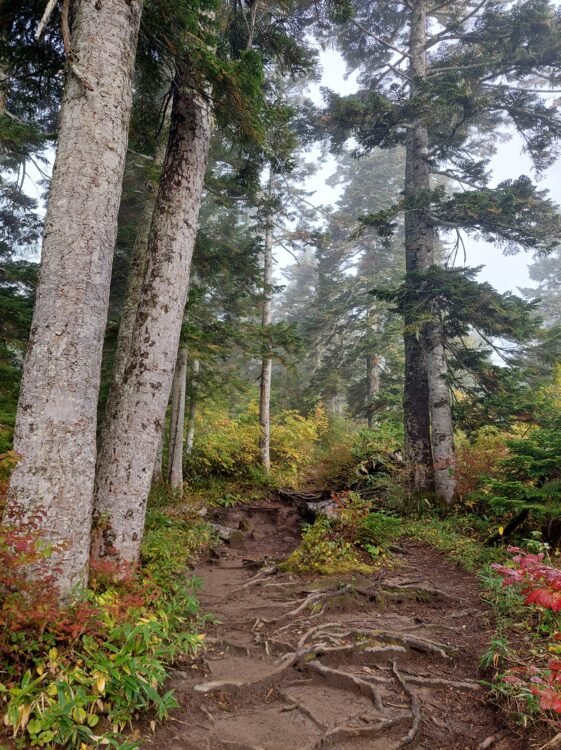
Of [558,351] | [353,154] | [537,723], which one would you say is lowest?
[537,723]

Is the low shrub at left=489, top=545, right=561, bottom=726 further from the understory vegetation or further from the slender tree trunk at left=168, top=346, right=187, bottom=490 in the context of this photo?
the slender tree trunk at left=168, top=346, right=187, bottom=490

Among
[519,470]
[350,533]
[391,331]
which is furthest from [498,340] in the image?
[350,533]

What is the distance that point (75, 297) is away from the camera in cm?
367

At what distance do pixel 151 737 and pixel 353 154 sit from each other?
47.9ft

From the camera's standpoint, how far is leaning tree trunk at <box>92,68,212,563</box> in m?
4.62

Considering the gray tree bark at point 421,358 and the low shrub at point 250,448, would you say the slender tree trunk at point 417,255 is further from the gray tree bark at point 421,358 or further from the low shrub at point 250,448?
the low shrub at point 250,448

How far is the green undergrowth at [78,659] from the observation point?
2.45 m

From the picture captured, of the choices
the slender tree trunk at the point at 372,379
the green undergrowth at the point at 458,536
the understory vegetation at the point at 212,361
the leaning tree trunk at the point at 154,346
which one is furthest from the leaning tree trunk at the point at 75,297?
the slender tree trunk at the point at 372,379

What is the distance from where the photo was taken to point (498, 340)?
435 inches

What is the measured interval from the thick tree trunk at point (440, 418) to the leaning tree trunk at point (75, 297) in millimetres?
9293

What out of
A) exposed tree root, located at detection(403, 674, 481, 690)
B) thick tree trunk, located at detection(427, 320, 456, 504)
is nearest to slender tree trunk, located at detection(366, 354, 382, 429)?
thick tree trunk, located at detection(427, 320, 456, 504)

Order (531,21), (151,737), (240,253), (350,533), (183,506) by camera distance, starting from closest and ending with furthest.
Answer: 1. (151,737)
2. (350,533)
3. (183,506)
4. (531,21)
5. (240,253)

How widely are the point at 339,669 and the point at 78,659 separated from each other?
2.42 metres

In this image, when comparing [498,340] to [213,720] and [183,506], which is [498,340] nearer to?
[183,506]
